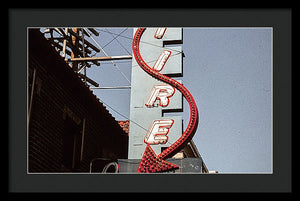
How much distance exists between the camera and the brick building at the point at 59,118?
45.5 ft

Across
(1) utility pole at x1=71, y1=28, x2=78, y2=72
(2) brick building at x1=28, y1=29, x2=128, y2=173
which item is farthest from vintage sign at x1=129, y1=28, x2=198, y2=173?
(1) utility pole at x1=71, y1=28, x2=78, y2=72

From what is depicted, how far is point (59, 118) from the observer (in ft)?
50.6

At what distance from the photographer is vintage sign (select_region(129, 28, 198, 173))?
1568 centimetres

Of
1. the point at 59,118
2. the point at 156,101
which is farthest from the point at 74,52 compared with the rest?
the point at 59,118

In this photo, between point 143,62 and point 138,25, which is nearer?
point 138,25

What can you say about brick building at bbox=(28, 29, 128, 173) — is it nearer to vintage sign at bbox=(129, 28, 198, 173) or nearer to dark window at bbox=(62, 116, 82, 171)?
dark window at bbox=(62, 116, 82, 171)

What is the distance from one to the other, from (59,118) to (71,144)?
1.45 meters

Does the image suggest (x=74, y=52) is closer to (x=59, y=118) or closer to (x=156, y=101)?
(x=156, y=101)

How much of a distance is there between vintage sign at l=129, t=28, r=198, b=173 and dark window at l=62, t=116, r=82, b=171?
1.50m

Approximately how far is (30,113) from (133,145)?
12.5ft

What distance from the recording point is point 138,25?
434 inches
